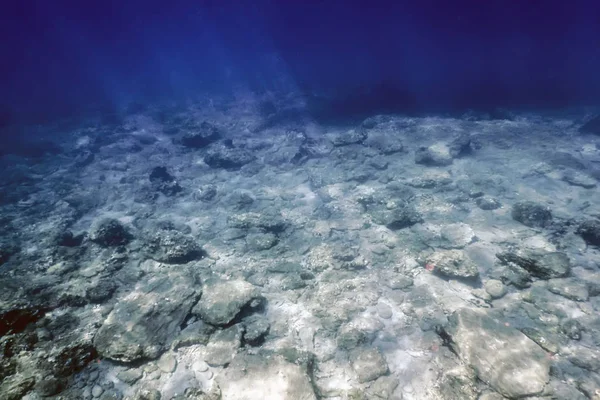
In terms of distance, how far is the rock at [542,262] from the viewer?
6.15 m

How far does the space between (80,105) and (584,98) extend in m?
55.3

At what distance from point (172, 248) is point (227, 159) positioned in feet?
25.8

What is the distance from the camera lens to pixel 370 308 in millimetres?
5891

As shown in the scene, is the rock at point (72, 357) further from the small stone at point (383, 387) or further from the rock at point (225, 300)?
the small stone at point (383, 387)

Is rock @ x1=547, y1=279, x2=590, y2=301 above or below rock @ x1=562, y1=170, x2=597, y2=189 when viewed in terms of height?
above

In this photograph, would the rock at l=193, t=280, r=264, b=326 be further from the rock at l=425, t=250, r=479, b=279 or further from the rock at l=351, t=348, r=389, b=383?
the rock at l=425, t=250, r=479, b=279

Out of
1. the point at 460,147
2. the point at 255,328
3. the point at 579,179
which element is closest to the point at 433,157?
the point at 460,147

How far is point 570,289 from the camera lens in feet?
19.0

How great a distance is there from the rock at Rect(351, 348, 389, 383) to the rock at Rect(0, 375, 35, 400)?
17.1ft

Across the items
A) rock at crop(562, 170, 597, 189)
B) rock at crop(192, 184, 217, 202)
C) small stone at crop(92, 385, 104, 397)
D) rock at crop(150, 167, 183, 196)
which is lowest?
rock at crop(562, 170, 597, 189)

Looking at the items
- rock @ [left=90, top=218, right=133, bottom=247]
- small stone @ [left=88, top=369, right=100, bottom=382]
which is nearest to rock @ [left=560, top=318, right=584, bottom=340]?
small stone @ [left=88, top=369, right=100, bottom=382]

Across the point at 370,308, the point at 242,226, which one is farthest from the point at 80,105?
the point at 370,308

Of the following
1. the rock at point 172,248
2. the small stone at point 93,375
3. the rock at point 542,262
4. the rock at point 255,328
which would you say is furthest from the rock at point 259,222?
the rock at point 542,262

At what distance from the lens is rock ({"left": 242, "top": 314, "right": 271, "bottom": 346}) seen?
5.16 metres
